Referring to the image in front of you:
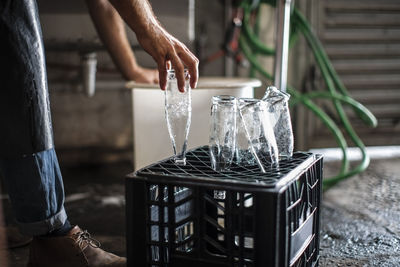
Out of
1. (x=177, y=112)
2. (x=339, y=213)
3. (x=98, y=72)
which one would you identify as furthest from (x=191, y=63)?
(x=98, y=72)

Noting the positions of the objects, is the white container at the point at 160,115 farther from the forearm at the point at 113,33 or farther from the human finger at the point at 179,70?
the human finger at the point at 179,70

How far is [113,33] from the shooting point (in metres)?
2.11

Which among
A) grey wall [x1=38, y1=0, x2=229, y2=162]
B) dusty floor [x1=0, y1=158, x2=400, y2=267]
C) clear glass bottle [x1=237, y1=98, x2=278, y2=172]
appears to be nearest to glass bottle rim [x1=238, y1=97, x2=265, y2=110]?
clear glass bottle [x1=237, y1=98, x2=278, y2=172]

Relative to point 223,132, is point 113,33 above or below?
above

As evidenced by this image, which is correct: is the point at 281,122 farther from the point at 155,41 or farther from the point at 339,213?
the point at 339,213

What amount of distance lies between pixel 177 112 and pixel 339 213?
1094 millimetres

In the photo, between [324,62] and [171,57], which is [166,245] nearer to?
[171,57]

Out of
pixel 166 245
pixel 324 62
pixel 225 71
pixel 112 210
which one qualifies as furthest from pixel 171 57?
pixel 225 71

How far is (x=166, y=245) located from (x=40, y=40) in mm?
644

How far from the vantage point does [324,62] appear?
103 inches

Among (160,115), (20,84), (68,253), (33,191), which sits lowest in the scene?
(68,253)

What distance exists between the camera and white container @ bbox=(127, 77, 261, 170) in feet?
6.07

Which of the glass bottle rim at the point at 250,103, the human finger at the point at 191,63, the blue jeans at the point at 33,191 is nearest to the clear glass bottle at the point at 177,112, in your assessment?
the human finger at the point at 191,63

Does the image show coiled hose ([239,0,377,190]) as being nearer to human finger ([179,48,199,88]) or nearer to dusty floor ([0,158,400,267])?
dusty floor ([0,158,400,267])
